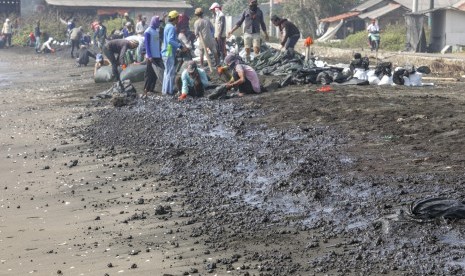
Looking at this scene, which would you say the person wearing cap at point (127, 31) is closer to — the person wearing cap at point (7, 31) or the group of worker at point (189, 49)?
the group of worker at point (189, 49)

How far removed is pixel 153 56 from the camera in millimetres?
17906

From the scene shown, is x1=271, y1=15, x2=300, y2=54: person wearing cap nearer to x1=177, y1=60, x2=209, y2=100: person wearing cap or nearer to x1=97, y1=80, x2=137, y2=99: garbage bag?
x1=97, y1=80, x2=137, y2=99: garbage bag

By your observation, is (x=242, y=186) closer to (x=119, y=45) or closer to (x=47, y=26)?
(x=119, y=45)

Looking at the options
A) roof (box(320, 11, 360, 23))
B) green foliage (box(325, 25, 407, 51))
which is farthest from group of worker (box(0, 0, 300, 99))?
roof (box(320, 11, 360, 23))

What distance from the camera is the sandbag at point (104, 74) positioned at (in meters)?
22.6

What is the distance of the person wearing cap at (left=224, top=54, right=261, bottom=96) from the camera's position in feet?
52.1

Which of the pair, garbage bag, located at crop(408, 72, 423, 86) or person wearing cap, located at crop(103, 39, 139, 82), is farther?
person wearing cap, located at crop(103, 39, 139, 82)

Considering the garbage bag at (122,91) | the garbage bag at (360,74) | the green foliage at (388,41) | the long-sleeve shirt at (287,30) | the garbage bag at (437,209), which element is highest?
the long-sleeve shirt at (287,30)

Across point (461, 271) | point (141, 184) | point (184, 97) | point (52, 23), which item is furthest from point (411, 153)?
point (52, 23)

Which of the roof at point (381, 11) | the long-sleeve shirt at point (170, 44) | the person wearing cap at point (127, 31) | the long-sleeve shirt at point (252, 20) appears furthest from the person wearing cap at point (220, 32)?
the roof at point (381, 11)

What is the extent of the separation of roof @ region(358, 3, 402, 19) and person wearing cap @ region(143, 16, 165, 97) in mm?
30614

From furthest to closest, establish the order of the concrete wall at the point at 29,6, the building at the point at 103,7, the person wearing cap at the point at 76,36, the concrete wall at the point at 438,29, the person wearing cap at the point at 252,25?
the concrete wall at the point at 29,6, the building at the point at 103,7, the person wearing cap at the point at 76,36, the concrete wall at the point at 438,29, the person wearing cap at the point at 252,25

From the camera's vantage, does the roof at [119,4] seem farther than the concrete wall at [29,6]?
No

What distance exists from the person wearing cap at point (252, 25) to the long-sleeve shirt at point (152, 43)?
3112 mm
